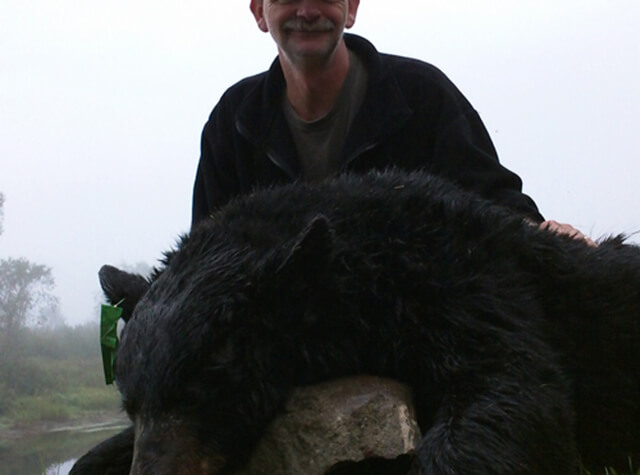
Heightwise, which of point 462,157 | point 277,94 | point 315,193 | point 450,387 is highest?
point 277,94

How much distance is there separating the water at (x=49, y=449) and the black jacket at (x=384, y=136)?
1.41 metres

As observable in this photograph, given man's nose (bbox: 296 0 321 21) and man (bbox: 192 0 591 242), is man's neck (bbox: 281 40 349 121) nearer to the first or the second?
man (bbox: 192 0 591 242)

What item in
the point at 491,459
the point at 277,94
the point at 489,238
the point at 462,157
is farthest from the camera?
the point at 277,94

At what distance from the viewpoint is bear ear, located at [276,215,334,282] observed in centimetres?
227

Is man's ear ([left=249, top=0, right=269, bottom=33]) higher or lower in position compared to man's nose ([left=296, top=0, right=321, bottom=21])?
higher

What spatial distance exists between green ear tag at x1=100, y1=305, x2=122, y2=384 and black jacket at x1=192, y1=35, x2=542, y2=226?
133 centimetres

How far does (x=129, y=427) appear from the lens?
300 cm

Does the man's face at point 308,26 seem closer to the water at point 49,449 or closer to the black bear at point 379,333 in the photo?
the black bear at point 379,333

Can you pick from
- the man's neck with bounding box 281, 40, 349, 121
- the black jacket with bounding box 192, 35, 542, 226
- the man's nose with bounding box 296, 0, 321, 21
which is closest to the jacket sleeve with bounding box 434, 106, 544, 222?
the black jacket with bounding box 192, 35, 542, 226

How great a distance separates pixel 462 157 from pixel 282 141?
2.78 feet

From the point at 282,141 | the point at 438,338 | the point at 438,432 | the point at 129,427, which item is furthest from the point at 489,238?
the point at 282,141

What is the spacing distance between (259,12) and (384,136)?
104cm

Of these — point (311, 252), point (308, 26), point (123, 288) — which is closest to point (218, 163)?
point (308, 26)

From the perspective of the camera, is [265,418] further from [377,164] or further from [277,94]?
[277,94]
